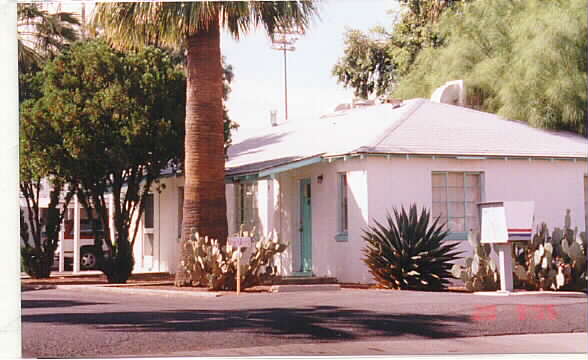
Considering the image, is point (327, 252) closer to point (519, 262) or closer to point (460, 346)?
point (519, 262)

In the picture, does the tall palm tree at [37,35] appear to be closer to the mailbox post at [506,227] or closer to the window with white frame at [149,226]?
the window with white frame at [149,226]

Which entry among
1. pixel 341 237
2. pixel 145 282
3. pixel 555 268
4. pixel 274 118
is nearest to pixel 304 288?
pixel 341 237

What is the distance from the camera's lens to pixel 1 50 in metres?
11.1

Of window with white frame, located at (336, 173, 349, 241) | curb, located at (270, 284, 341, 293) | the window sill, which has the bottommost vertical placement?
curb, located at (270, 284, 341, 293)

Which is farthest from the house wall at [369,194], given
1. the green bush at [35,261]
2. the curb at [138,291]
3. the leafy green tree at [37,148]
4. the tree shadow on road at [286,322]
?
the green bush at [35,261]

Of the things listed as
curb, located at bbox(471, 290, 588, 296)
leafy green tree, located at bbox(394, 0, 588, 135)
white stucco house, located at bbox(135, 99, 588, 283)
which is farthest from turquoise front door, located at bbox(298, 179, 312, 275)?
leafy green tree, located at bbox(394, 0, 588, 135)

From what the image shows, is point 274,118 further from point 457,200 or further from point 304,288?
point 304,288

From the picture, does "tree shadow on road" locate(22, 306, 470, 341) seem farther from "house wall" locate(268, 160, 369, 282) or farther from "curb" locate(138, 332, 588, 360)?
"house wall" locate(268, 160, 369, 282)

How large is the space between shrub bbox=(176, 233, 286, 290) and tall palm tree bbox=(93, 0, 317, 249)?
0.64 m

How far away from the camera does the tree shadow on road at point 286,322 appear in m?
11.7

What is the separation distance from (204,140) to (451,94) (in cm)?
833

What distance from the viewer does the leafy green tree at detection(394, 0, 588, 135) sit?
22.7 meters

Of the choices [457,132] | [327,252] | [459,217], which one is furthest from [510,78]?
[327,252]

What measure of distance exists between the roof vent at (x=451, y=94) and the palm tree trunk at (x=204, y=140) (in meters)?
7.46
